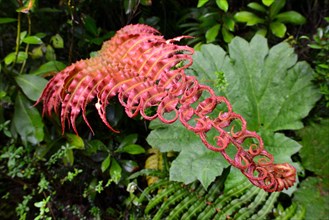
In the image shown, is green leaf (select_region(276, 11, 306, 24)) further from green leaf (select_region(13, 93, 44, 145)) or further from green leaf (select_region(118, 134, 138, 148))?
green leaf (select_region(13, 93, 44, 145))

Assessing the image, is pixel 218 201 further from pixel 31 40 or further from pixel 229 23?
pixel 31 40

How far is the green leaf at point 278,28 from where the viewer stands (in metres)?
1.87

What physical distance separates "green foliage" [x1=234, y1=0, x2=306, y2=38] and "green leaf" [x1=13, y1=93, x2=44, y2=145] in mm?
1095

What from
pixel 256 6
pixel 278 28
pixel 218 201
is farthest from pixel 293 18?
pixel 218 201

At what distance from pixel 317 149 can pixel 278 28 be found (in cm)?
62

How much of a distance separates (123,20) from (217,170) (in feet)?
3.12

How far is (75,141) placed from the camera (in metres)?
1.83

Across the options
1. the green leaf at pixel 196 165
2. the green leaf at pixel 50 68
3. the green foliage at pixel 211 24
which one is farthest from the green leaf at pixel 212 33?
the green leaf at pixel 50 68

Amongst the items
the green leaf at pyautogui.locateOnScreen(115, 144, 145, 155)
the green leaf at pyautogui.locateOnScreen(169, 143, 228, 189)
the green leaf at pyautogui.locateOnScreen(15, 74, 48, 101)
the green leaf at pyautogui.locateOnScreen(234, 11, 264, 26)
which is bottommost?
the green leaf at pyautogui.locateOnScreen(115, 144, 145, 155)

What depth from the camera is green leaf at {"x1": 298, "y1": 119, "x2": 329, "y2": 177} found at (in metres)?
1.86

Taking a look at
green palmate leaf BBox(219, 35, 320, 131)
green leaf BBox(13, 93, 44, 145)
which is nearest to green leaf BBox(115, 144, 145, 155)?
green leaf BBox(13, 93, 44, 145)

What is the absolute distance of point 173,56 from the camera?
4.01ft

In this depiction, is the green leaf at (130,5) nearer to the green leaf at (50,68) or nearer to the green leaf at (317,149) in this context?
the green leaf at (50,68)

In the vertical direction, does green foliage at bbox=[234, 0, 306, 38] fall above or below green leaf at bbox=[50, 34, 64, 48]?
above
